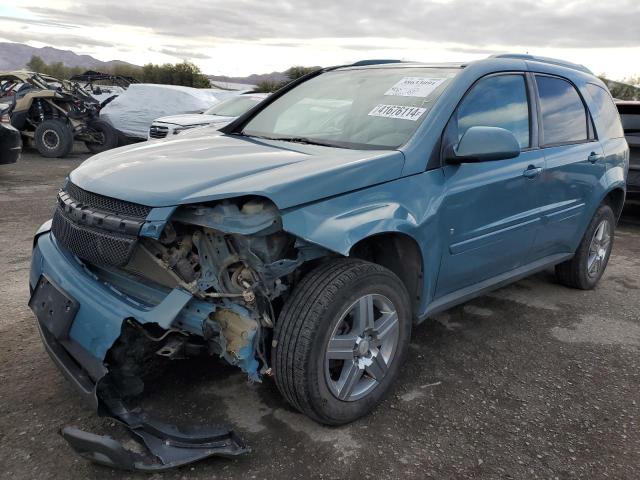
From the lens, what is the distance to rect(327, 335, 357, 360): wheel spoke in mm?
2494

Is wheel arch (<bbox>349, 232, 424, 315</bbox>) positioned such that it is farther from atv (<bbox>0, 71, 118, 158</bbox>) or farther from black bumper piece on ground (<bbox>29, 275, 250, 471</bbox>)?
atv (<bbox>0, 71, 118, 158</bbox>)

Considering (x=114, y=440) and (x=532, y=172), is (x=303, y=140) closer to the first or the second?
(x=532, y=172)

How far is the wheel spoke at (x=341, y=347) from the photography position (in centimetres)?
249

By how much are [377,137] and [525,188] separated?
43.3 inches

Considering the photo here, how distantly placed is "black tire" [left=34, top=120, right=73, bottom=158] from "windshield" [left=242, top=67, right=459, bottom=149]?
906 cm

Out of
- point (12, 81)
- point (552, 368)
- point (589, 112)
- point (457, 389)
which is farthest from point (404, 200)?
point (12, 81)

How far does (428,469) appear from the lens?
2398 millimetres

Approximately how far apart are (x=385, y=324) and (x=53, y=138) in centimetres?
1093

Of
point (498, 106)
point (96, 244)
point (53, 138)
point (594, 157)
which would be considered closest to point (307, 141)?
point (498, 106)

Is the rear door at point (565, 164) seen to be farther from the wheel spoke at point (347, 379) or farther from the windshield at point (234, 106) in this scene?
the windshield at point (234, 106)

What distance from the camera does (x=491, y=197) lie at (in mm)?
3240

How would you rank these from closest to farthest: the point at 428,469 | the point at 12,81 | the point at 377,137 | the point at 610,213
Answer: the point at 428,469
the point at 377,137
the point at 610,213
the point at 12,81

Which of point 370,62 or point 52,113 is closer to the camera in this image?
point 370,62

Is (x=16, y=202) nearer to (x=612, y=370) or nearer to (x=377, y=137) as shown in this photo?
(x=377, y=137)
